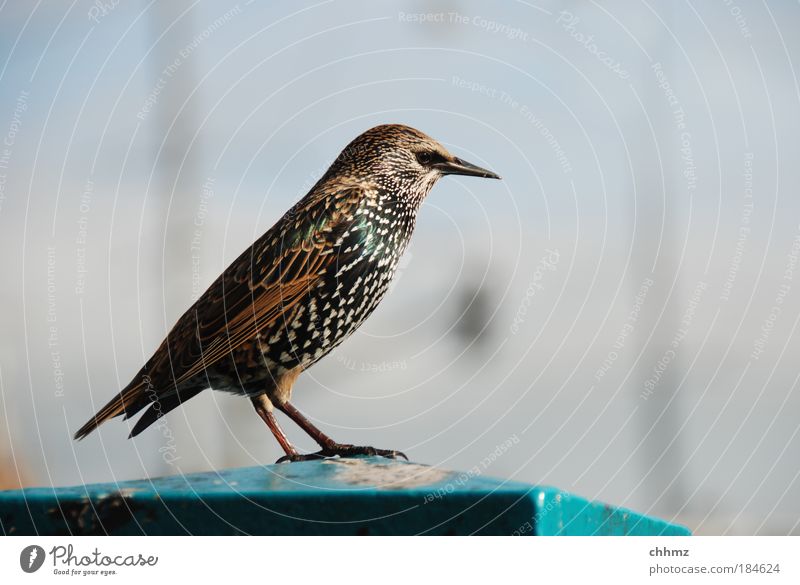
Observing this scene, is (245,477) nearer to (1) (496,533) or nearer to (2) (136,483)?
(2) (136,483)

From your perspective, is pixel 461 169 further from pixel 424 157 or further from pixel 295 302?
pixel 295 302

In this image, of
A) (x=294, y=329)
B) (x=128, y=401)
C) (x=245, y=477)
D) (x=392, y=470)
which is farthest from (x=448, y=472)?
(x=128, y=401)
